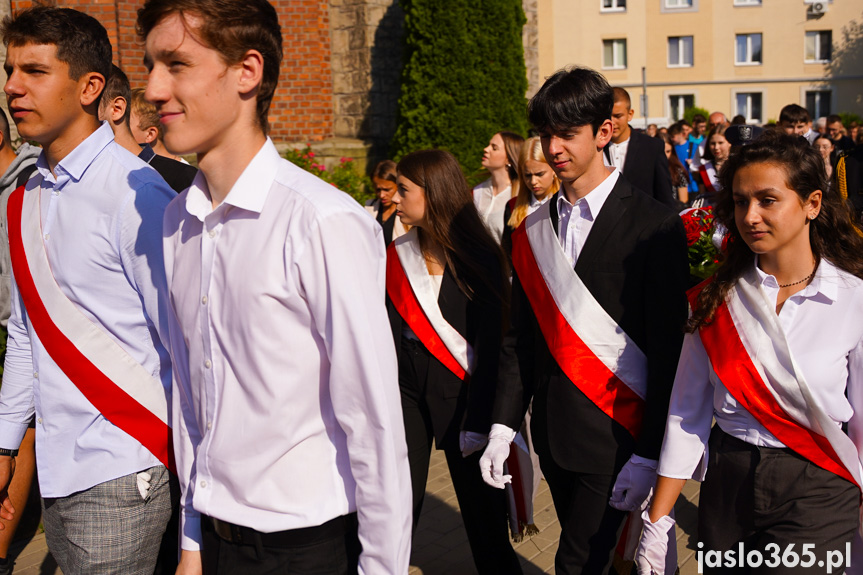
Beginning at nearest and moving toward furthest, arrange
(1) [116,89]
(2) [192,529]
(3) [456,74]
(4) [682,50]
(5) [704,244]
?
(2) [192,529] < (1) [116,89] < (5) [704,244] < (3) [456,74] < (4) [682,50]

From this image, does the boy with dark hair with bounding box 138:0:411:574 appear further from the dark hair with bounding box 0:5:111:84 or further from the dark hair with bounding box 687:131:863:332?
the dark hair with bounding box 687:131:863:332

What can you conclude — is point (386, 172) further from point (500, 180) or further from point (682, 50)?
point (682, 50)

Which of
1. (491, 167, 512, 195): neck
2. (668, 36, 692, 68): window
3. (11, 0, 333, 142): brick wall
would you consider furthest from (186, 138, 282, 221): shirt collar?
(668, 36, 692, 68): window

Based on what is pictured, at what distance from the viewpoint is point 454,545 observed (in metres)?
4.79

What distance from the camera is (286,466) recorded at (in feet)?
6.61

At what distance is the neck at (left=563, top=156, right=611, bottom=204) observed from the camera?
321 cm

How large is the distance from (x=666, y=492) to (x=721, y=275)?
0.74m

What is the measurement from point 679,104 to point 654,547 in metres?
42.7

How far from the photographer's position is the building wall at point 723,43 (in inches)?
1641

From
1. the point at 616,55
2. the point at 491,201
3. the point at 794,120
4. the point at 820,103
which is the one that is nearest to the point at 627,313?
the point at 491,201

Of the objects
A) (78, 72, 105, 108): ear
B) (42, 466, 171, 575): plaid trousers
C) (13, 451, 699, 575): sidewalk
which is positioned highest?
(78, 72, 105, 108): ear

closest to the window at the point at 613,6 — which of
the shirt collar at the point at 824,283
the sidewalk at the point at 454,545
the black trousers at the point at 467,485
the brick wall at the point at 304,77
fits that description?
the brick wall at the point at 304,77

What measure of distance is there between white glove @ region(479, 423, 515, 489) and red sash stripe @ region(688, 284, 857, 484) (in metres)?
0.87

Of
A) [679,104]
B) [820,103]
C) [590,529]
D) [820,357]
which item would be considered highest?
[679,104]
